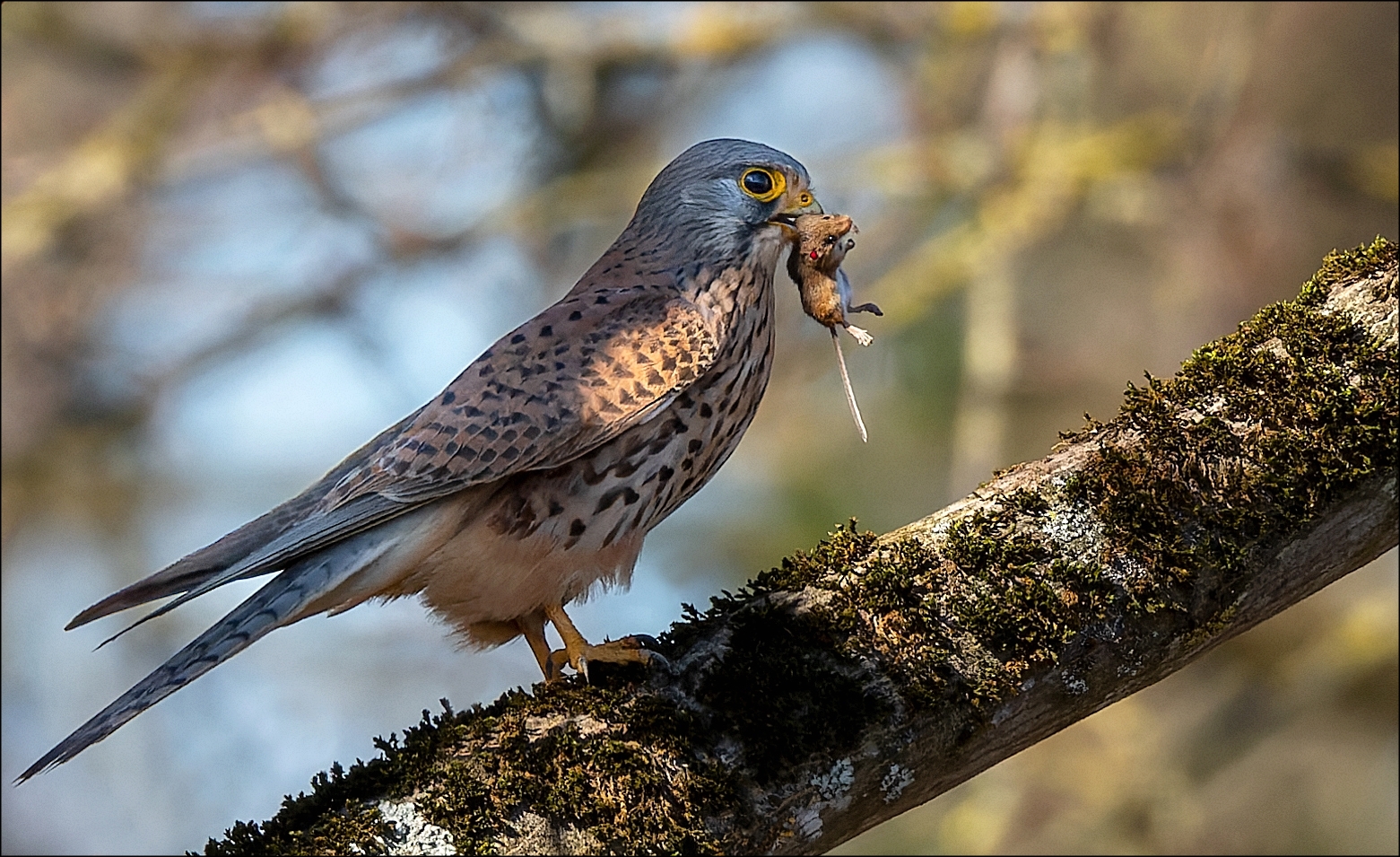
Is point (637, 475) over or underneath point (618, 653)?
over

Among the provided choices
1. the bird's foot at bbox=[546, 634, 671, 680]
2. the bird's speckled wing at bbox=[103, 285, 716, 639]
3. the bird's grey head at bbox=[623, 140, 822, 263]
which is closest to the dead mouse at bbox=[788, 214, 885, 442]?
the bird's grey head at bbox=[623, 140, 822, 263]

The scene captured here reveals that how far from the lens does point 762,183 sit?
357cm

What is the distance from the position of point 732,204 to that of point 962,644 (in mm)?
1622

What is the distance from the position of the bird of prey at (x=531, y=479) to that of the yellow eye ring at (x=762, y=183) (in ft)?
0.96

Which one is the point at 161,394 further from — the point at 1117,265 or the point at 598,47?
the point at 1117,265

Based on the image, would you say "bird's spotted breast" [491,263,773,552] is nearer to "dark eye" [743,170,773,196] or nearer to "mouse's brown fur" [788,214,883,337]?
"mouse's brown fur" [788,214,883,337]

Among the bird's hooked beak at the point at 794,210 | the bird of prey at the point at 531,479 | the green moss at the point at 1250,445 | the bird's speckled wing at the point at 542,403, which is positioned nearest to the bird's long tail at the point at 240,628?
the bird of prey at the point at 531,479

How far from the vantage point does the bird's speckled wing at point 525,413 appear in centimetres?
303

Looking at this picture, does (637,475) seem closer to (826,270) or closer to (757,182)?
(826,270)

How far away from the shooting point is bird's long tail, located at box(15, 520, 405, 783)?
2.30 meters

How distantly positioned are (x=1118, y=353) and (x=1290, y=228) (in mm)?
911

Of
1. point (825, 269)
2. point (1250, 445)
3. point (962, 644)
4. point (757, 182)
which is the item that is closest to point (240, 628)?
point (962, 644)

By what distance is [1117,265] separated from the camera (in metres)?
6.53

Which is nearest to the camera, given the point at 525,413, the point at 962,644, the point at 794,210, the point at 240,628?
the point at 962,644
